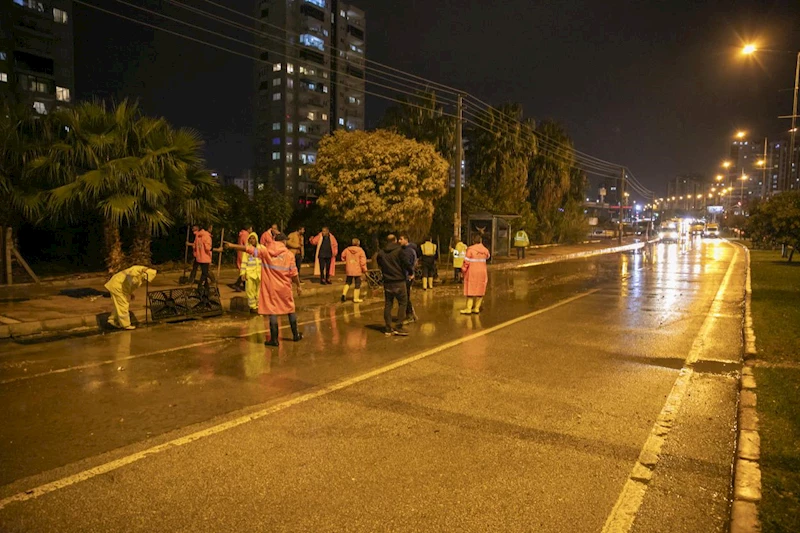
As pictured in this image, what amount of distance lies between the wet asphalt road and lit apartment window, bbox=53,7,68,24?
58742 millimetres

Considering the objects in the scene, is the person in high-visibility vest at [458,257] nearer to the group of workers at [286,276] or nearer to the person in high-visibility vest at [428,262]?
the person in high-visibility vest at [428,262]

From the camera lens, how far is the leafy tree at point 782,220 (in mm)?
26406

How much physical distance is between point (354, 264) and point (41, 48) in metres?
55.5

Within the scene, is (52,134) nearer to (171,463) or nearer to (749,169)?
(171,463)

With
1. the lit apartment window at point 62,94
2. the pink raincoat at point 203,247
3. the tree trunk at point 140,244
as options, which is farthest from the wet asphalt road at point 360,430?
the lit apartment window at point 62,94

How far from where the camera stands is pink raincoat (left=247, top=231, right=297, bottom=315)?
8.85 m

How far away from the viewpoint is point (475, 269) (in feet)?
41.0

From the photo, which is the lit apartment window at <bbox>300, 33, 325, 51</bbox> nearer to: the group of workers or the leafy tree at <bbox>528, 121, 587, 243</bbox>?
the leafy tree at <bbox>528, 121, 587, 243</bbox>

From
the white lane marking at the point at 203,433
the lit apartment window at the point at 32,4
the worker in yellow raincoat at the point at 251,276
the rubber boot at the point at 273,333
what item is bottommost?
the white lane marking at the point at 203,433

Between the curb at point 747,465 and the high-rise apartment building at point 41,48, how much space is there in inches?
2308

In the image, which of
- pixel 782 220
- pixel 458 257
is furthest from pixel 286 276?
pixel 782 220

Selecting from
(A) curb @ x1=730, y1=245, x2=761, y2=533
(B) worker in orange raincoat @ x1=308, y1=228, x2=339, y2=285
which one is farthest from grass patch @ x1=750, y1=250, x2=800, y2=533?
(B) worker in orange raincoat @ x1=308, y1=228, x2=339, y2=285

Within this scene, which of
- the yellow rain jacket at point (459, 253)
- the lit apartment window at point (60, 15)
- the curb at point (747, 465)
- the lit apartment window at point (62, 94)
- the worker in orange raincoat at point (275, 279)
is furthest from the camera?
the lit apartment window at point (62, 94)

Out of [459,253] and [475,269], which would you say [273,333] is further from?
[459,253]
